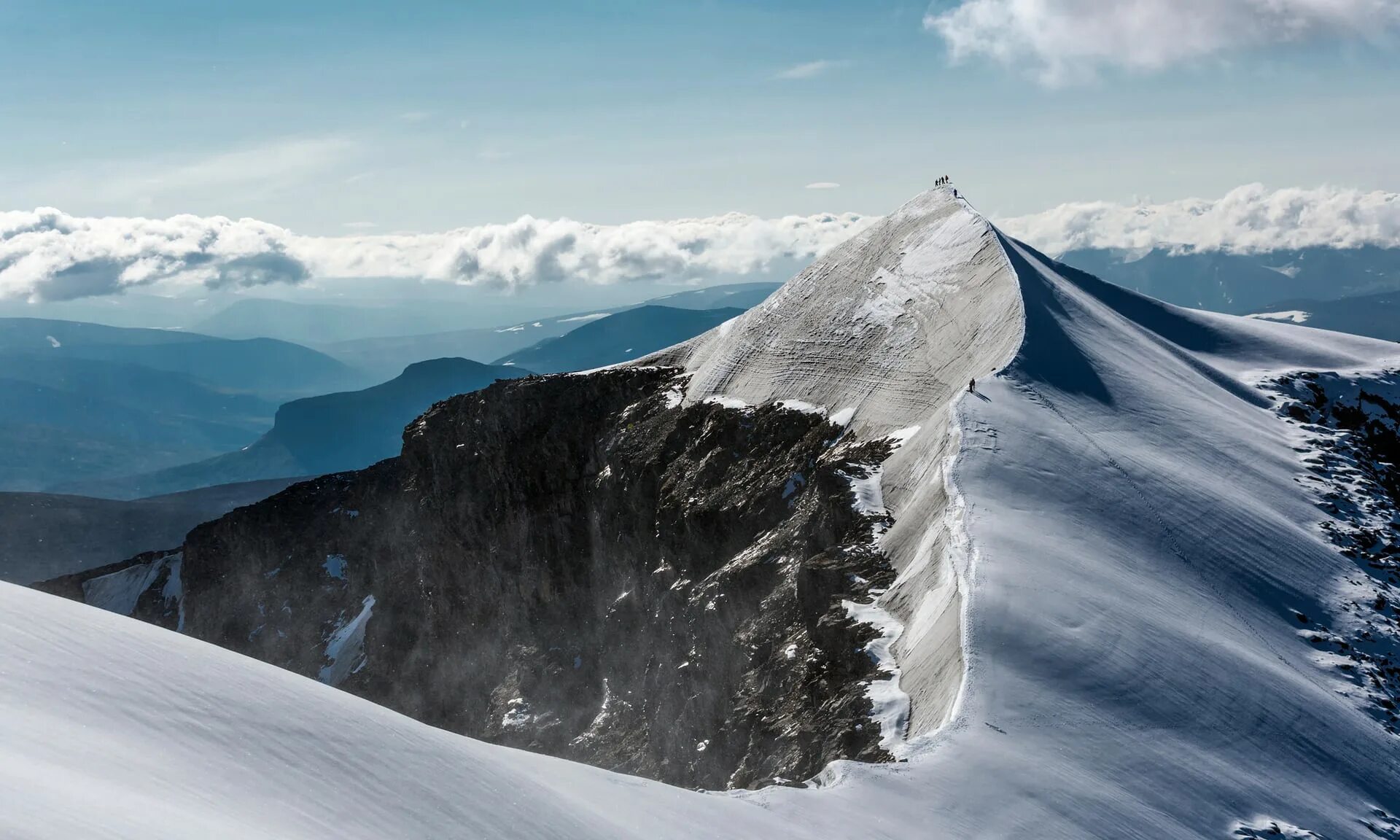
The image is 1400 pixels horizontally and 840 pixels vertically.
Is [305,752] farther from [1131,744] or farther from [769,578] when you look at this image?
[769,578]

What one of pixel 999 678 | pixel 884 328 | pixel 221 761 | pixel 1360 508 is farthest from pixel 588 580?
pixel 221 761

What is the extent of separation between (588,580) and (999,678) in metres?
57.2

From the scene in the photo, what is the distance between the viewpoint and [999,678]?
90.0 ft

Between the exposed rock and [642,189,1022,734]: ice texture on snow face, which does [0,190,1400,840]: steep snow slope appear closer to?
[642,189,1022,734]: ice texture on snow face

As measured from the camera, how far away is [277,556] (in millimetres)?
103438

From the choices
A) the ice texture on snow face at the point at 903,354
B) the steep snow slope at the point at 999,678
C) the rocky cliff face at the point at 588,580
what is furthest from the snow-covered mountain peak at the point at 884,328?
the rocky cliff face at the point at 588,580

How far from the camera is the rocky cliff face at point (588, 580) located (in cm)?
4597

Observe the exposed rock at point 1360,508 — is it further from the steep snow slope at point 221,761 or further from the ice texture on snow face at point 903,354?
the steep snow slope at point 221,761

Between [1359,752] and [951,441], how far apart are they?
744 inches

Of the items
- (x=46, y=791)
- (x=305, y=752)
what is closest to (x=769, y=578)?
(x=305, y=752)

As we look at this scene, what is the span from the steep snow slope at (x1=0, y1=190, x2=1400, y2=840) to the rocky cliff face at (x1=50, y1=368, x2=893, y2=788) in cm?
416

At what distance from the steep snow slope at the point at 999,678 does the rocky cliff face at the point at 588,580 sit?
416 centimetres

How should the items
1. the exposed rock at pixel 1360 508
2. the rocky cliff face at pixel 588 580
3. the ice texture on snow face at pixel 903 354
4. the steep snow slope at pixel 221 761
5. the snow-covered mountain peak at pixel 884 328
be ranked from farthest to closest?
the snow-covered mountain peak at pixel 884 328 < the rocky cliff face at pixel 588 580 < the ice texture on snow face at pixel 903 354 < the exposed rock at pixel 1360 508 < the steep snow slope at pixel 221 761

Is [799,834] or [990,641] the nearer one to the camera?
[799,834]
